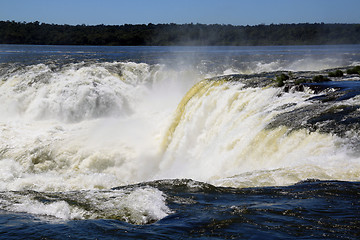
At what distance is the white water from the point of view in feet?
26.9

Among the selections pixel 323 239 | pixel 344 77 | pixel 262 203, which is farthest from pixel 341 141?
pixel 344 77

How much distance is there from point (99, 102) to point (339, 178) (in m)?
14.2

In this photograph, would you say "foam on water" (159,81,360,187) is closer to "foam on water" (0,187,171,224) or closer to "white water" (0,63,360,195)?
"white water" (0,63,360,195)

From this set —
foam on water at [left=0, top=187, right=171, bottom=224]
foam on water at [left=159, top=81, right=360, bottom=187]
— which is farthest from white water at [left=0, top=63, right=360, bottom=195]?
foam on water at [left=0, top=187, right=171, bottom=224]

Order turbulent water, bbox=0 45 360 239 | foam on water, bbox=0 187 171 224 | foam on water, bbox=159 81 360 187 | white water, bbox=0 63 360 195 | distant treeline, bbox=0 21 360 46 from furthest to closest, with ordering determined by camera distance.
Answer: distant treeline, bbox=0 21 360 46 → white water, bbox=0 63 360 195 → foam on water, bbox=159 81 360 187 → foam on water, bbox=0 187 171 224 → turbulent water, bbox=0 45 360 239

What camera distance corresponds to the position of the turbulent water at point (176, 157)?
17.3 feet

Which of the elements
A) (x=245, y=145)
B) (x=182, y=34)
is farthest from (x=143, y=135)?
(x=182, y=34)

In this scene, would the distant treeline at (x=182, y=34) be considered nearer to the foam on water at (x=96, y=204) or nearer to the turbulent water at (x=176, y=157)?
the turbulent water at (x=176, y=157)

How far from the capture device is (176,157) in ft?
39.6

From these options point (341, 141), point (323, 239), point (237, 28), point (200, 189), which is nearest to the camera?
point (323, 239)

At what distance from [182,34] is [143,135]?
6187cm

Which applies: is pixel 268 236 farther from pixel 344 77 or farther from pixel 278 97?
pixel 344 77

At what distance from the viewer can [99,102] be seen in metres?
19.6

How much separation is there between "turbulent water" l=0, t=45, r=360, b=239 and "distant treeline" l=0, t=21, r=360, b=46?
4622 cm
